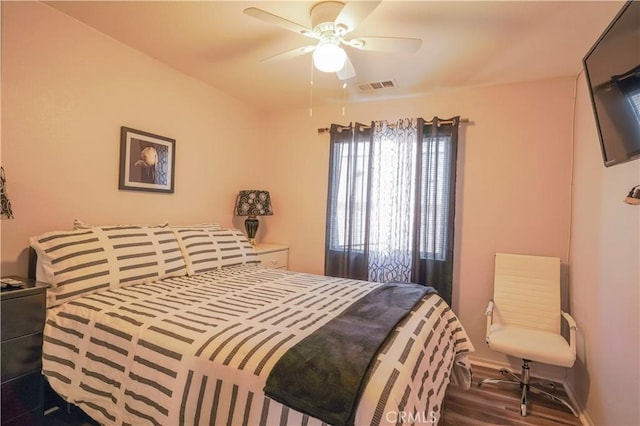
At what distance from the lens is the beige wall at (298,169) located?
73.2 inches

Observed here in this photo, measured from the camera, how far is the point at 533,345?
7.07ft

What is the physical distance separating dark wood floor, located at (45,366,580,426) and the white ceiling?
245cm

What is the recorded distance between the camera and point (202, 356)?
48.5 inches

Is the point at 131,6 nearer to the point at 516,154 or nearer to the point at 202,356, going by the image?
the point at 202,356

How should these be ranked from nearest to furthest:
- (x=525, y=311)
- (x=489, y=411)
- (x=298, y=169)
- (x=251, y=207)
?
(x=489, y=411), (x=525, y=311), (x=251, y=207), (x=298, y=169)

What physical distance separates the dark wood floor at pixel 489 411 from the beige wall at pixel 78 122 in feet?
3.09

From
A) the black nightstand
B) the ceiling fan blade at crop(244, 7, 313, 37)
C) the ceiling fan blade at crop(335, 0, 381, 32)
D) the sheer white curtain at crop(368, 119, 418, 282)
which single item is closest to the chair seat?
the sheer white curtain at crop(368, 119, 418, 282)

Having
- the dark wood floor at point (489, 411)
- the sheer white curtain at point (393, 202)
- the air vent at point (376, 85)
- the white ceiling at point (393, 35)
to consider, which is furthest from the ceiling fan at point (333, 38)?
the dark wood floor at point (489, 411)

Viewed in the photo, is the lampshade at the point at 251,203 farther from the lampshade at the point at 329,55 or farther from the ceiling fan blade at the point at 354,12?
the ceiling fan blade at the point at 354,12

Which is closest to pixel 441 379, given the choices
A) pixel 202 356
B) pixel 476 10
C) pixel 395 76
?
pixel 202 356

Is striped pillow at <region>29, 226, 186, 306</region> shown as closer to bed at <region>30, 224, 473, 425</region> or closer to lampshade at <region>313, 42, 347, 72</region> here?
bed at <region>30, 224, 473, 425</region>

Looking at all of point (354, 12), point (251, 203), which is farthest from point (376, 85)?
point (251, 203)

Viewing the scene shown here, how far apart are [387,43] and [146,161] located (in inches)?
81.7

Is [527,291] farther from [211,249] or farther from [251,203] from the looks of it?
[251,203]
